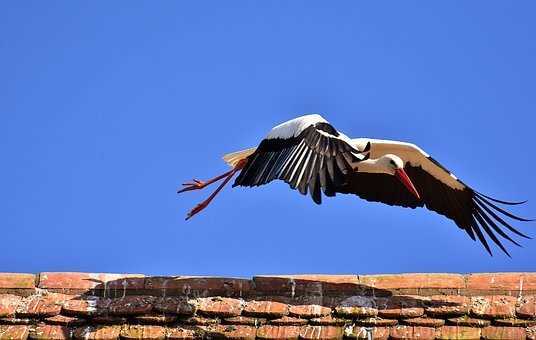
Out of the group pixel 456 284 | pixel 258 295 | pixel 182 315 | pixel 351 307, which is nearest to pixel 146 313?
pixel 182 315

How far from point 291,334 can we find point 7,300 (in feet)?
5.03

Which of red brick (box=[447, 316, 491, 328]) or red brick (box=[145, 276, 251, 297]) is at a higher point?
red brick (box=[145, 276, 251, 297])

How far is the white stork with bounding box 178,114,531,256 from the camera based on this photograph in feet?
23.0

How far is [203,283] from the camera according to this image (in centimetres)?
632

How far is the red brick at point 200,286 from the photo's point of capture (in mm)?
6258

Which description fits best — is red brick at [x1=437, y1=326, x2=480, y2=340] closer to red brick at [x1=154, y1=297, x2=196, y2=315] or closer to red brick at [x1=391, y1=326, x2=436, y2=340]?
red brick at [x1=391, y1=326, x2=436, y2=340]

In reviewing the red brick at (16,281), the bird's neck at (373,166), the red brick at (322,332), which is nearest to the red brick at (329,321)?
the red brick at (322,332)

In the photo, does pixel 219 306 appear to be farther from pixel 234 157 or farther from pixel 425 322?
pixel 234 157

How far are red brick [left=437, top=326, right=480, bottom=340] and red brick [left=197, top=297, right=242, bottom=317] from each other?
3.46 feet

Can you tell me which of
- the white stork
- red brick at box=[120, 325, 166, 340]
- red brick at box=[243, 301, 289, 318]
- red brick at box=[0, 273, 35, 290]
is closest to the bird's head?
the white stork

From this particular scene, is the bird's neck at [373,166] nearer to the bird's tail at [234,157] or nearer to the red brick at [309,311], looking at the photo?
the bird's tail at [234,157]

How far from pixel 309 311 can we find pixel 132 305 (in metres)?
0.93

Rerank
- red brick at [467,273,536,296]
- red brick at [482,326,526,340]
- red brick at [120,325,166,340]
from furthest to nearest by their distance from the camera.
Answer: red brick at [467,273,536,296] → red brick at [120,325,166,340] → red brick at [482,326,526,340]

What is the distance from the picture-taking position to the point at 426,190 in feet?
28.0
